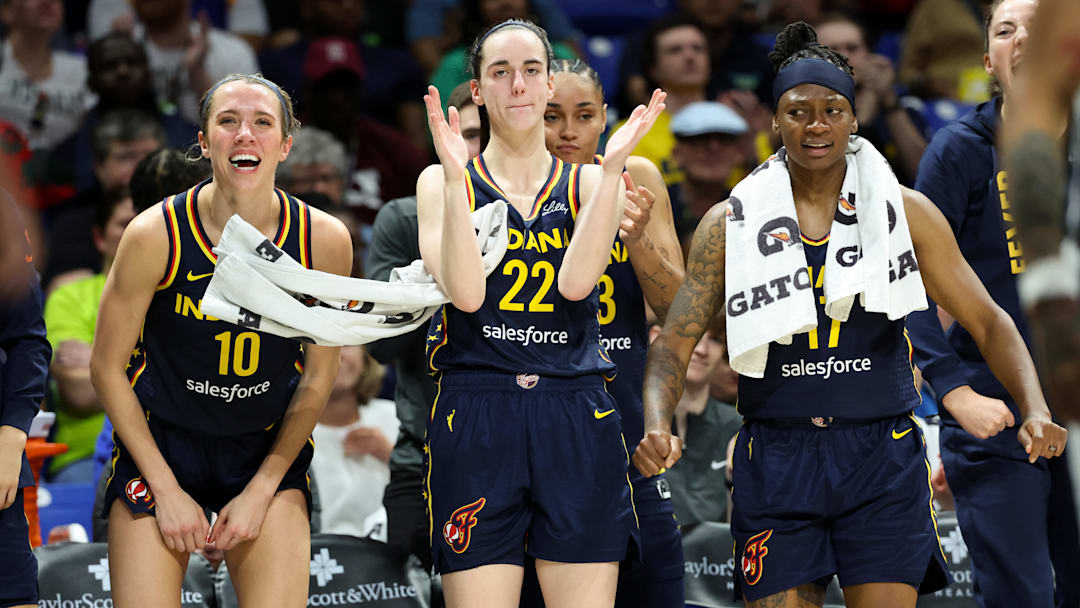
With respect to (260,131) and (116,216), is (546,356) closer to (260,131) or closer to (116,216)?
(260,131)

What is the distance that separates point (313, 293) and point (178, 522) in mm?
798

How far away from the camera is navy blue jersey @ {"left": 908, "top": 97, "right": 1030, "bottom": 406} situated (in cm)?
456

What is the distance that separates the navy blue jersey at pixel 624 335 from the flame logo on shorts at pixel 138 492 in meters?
1.58

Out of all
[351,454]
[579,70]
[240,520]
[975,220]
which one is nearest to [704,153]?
[351,454]

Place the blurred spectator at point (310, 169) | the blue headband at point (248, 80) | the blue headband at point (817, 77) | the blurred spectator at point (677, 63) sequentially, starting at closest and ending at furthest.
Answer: the blue headband at point (817, 77)
the blue headband at point (248, 80)
the blurred spectator at point (310, 169)
the blurred spectator at point (677, 63)

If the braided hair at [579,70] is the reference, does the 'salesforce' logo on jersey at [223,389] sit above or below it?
below

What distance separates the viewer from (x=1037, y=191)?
6.35 feet

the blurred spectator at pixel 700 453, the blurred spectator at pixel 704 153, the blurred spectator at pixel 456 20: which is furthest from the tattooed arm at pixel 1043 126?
the blurred spectator at pixel 456 20

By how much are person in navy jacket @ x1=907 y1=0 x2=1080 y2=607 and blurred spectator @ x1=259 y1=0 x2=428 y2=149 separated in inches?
190

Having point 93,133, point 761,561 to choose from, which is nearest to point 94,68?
point 93,133

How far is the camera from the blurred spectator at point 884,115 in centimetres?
805

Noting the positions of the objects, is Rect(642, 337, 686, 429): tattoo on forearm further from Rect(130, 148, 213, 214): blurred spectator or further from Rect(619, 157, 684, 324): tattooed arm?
Rect(130, 148, 213, 214): blurred spectator

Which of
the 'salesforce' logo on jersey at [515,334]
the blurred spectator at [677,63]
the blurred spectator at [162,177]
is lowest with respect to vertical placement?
Result: the 'salesforce' logo on jersey at [515,334]

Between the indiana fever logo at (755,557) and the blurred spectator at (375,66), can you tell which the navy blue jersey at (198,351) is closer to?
the indiana fever logo at (755,557)
